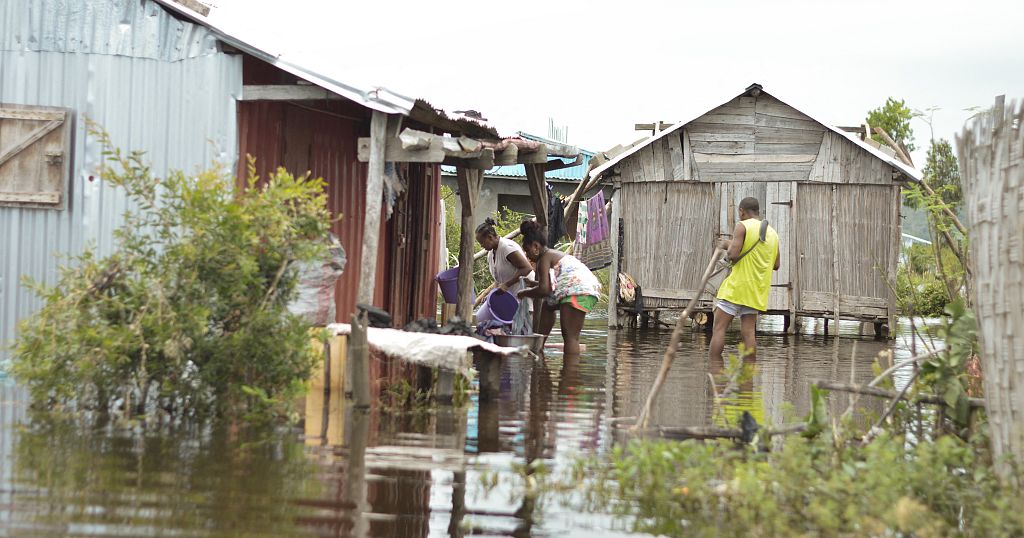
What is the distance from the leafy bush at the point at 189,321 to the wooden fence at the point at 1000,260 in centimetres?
396

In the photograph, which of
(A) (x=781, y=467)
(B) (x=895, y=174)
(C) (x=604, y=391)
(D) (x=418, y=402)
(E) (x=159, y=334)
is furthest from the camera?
(B) (x=895, y=174)

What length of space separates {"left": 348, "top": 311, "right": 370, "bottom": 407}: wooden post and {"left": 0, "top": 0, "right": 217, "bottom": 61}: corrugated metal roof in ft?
9.57

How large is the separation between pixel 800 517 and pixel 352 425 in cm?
350

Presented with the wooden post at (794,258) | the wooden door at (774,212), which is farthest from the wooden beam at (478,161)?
the wooden post at (794,258)

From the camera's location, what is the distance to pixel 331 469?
6461mm

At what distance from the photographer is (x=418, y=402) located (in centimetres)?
920

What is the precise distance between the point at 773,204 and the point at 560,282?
733 cm

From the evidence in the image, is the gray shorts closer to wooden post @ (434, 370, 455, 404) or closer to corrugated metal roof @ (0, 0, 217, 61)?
wooden post @ (434, 370, 455, 404)

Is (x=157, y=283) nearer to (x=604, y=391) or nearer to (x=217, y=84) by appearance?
(x=217, y=84)

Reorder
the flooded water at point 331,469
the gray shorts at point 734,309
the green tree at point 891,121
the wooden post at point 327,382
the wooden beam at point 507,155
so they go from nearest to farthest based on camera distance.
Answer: the flooded water at point 331,469
the wooden post at point 327,382
the wooden beam at point 507,155
the gray shorts at point 734,309
the green tree at point 891,121

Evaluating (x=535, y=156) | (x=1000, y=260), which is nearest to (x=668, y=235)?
(x=535, y=156)

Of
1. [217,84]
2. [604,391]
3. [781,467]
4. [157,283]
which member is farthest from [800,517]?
[217,84]

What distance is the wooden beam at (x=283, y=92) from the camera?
9.80m

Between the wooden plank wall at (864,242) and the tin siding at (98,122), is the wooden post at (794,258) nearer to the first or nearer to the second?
the wooden plank wall at (864,242)
